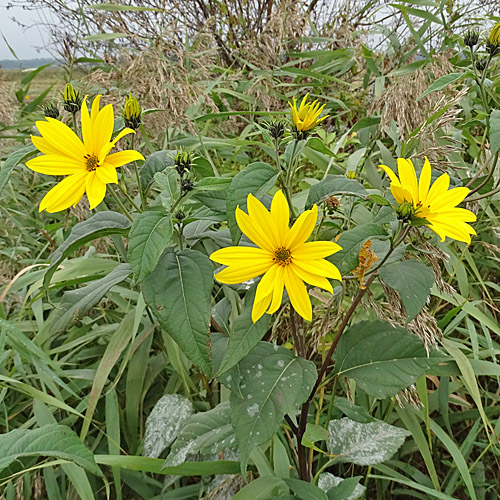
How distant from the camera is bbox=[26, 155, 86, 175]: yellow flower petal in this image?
57 cm

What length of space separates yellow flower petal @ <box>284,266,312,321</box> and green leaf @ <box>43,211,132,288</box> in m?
0.24

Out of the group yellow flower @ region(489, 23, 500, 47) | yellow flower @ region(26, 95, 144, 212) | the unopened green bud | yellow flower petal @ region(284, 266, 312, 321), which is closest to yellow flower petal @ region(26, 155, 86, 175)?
yellow flower @ region(26, 95, 144, 212)

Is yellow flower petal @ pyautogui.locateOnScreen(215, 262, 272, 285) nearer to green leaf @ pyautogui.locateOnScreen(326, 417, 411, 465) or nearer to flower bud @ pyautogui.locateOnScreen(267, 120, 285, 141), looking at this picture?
flower bud @ pyautogui.locateOnScreen(267, 120, 285, 141)

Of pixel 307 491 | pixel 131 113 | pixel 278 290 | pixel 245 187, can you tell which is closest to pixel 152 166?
pixel 131 113

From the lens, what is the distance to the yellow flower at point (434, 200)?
56 cm

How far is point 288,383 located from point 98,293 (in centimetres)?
32

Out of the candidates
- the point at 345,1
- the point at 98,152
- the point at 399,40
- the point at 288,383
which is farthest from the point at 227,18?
the point at 288,383

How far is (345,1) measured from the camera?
2.52 meters

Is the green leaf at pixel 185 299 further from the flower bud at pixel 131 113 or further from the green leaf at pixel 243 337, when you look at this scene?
the flower bud at pixel 131 113

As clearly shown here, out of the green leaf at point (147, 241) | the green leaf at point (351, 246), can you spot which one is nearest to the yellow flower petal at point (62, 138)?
the green leaf at point (147, 241)

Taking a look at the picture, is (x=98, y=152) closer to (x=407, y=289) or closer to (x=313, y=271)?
(x=313, y=271)

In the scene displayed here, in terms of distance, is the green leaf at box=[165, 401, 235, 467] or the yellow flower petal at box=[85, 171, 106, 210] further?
the green leaf at box=[165, 401, 235, 467]

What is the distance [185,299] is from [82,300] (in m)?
0.23

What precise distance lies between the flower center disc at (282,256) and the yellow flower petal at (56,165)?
0.28 meters
